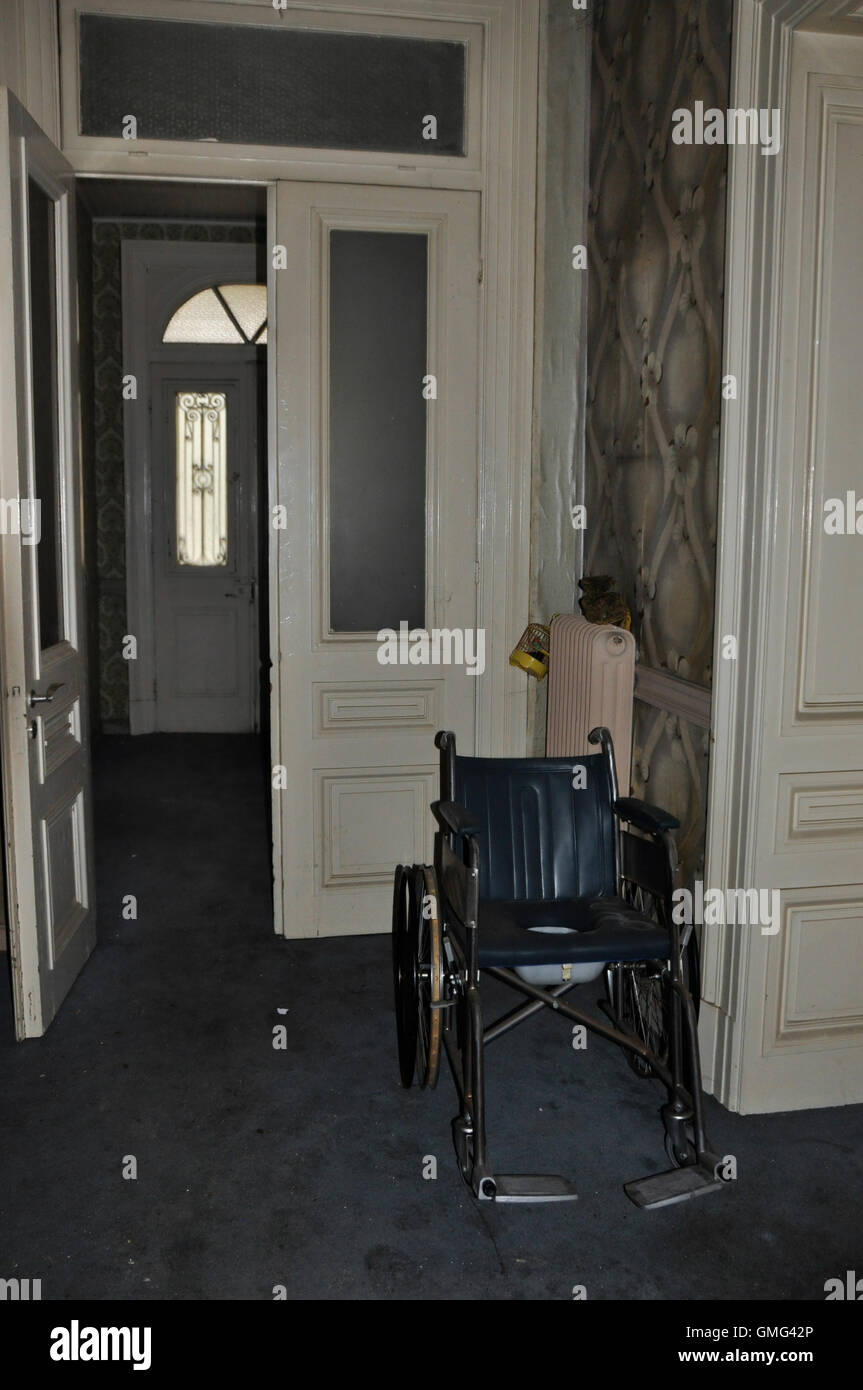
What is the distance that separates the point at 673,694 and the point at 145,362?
206 inches

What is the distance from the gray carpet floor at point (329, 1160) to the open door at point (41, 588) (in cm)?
30

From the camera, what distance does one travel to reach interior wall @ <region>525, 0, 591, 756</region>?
3.90m

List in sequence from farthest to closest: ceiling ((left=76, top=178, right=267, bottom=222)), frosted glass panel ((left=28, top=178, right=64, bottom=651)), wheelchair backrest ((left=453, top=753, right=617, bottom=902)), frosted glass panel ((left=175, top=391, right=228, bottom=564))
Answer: frosted glass panel ((left=175, top=391, right=228, bottom=564)) → ceiling ((left=76, top=178, right=267, bottom=222)) → frosted glass panel ((left=28, top=178, right=64, bottom=651)) → wheelchair backrest ((left=453, top=753, right=617, bottom=902))

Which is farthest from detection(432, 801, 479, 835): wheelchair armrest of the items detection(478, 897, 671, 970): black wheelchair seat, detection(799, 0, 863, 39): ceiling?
detection(799, 0, 863, 39): ceiling

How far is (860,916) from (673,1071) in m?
0.67

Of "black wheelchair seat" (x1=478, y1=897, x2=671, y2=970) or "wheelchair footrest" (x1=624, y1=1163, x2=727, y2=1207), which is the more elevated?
"black wheelchair seat" (x1=478, y1=897, x2=671, y2=970)

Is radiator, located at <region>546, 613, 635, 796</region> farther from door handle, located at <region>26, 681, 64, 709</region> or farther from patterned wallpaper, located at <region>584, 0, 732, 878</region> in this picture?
door handle, located at <region>26, 681, 64, 709</region>

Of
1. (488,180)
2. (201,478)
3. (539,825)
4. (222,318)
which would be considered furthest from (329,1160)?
(222,318)

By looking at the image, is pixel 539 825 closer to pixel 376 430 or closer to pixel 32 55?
pixel 376 430

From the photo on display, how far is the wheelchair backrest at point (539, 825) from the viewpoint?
3002 millimetres

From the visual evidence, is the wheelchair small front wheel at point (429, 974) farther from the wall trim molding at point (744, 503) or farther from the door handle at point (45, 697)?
the door handle at point (45, 697)

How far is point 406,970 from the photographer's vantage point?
9.64ft
